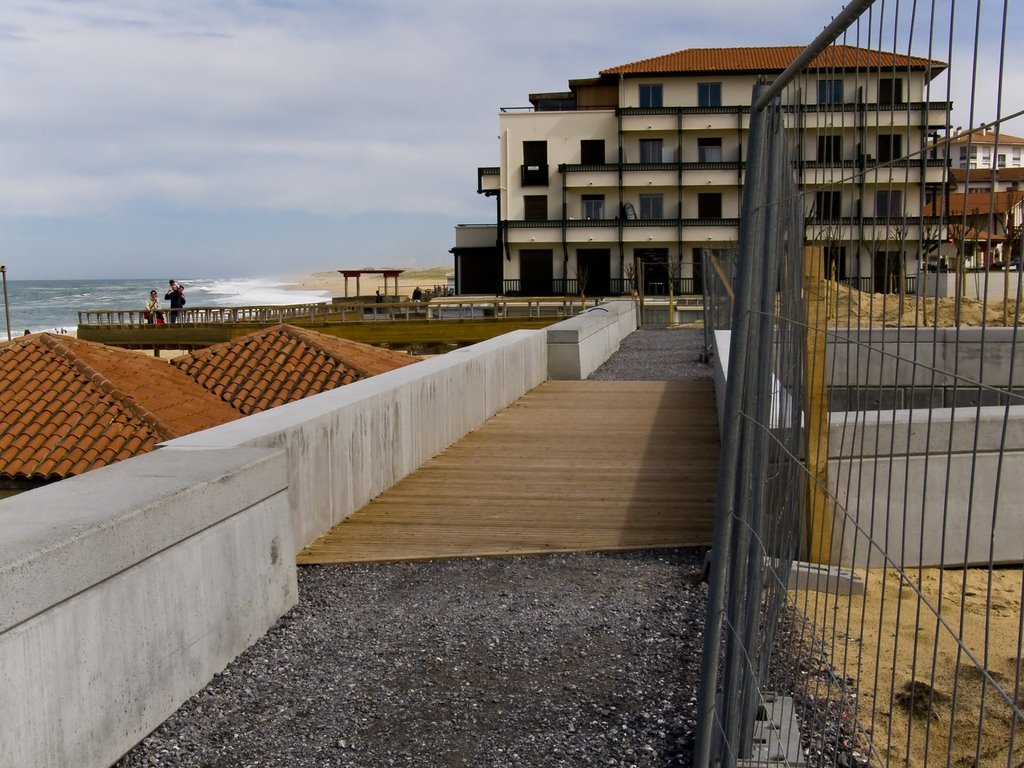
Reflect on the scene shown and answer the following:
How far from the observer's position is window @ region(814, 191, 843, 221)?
3.06 metres

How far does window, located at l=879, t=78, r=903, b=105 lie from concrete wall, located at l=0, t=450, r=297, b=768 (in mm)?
2848

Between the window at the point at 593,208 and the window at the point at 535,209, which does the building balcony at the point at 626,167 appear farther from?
the window at the point at 535,209

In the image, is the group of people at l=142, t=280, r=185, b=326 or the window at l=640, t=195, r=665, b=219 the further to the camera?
the window at l=640, t=195, r=665, b=219

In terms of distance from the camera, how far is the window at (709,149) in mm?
59812

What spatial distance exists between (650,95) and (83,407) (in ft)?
164

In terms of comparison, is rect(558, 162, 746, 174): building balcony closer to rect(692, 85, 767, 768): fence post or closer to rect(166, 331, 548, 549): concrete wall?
rect(166, 331, 548, 549): concrete wall

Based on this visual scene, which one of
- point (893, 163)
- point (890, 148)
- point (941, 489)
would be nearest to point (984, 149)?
point (893, 163)

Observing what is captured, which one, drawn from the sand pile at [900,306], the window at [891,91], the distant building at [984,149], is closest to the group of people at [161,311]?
the sand pile at [900,306]

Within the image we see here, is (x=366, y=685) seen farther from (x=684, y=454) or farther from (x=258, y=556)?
(x=684, y=454)

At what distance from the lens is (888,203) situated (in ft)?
8.10

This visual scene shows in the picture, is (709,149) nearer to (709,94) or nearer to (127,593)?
(709,94)

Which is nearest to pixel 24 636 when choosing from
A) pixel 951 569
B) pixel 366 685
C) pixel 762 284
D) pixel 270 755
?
pixel 270 755

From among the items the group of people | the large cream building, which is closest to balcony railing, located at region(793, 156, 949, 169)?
the group of people

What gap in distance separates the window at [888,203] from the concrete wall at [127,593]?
266 cm
